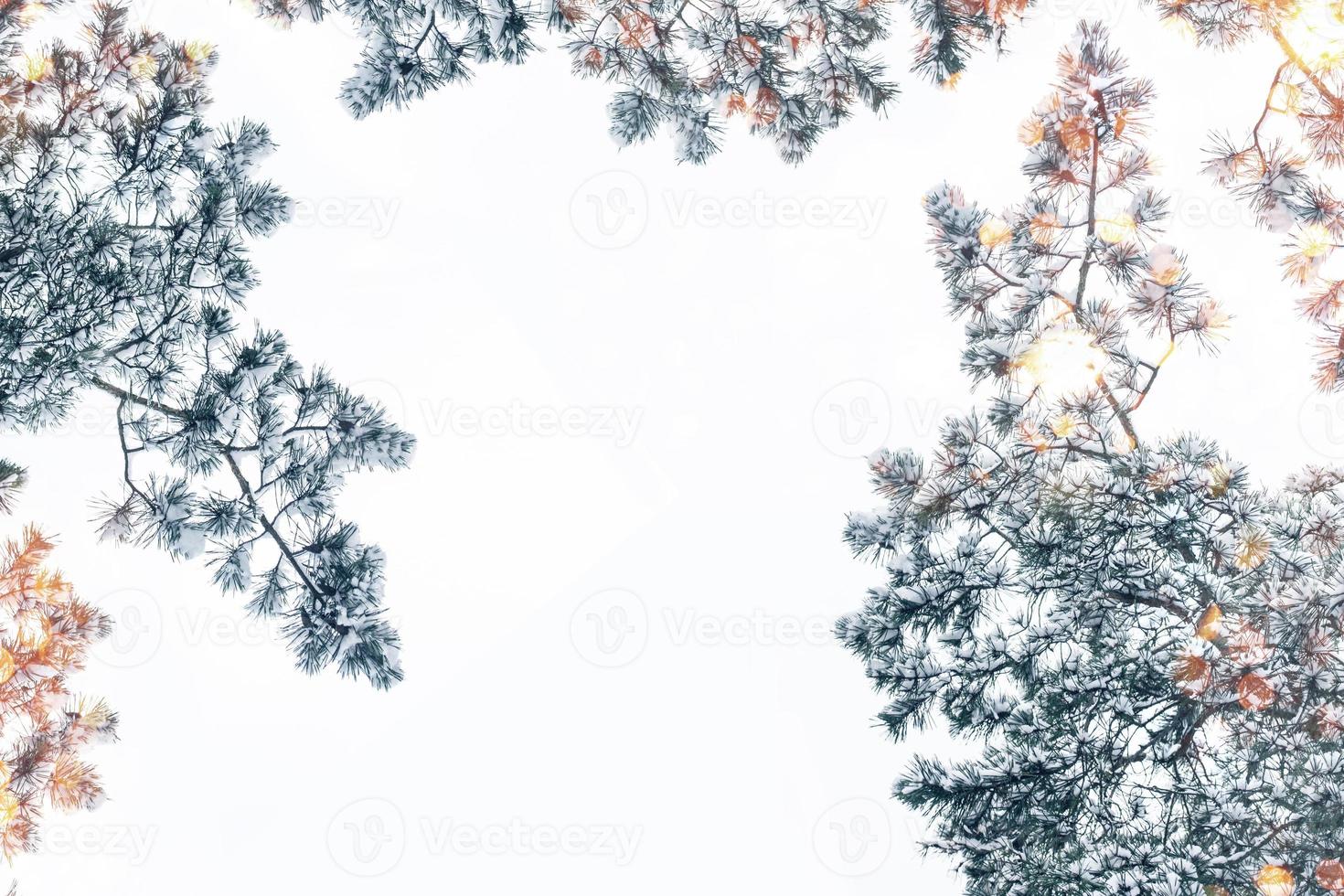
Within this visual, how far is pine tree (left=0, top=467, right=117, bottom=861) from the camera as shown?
347 centimetres

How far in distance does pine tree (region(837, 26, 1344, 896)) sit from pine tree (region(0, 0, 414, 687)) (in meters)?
2.32

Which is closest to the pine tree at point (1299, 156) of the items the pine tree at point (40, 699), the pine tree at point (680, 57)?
the pine tree at point (680, 57)

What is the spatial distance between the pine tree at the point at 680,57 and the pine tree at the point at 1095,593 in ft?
3.33

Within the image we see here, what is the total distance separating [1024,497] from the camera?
3.26 metres

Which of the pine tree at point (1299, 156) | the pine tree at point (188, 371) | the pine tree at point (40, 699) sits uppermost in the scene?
the pine tree at point (1299, 156)

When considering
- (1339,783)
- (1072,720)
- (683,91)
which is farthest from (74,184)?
(1339,783)

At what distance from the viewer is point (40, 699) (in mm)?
3621

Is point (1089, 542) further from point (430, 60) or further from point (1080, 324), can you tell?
point (430, 60)

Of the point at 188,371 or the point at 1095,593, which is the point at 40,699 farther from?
the point at 1095,593

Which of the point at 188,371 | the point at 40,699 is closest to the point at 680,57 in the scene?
the point at 188,371

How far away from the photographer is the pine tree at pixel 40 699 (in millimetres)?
3469

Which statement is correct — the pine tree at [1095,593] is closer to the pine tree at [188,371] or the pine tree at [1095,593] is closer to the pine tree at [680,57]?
the pine tree at [680,57]

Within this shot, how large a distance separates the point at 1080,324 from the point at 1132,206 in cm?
62

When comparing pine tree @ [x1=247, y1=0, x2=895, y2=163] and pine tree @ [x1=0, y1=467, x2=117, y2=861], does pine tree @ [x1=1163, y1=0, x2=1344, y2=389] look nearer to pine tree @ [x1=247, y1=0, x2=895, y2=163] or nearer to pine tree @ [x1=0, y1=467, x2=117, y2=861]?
pine tree @ [x1=247, y1=0, x2=895, y2=163]
